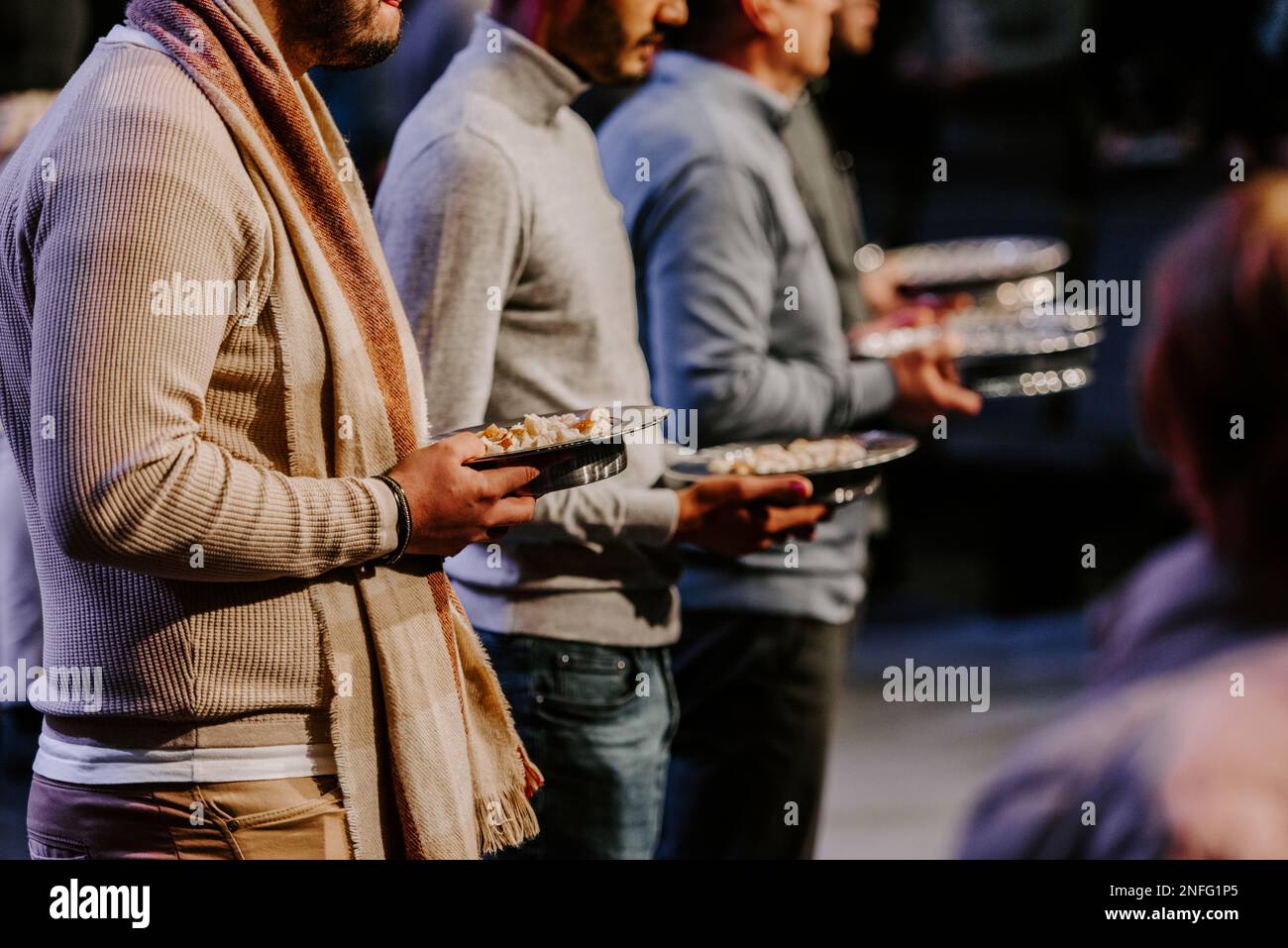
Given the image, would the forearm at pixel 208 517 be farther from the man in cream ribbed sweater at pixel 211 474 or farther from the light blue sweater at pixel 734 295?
the light blue sweater at pixel 734 295

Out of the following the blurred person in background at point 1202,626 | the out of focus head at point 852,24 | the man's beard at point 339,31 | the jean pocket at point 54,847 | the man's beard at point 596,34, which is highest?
the out of focus head at point 852,24

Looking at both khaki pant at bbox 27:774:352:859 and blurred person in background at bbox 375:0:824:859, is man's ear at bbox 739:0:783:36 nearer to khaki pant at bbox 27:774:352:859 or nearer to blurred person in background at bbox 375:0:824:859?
blurred person in background at bbox 375:0:824:859

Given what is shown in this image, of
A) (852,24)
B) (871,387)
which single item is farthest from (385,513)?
(852,24)

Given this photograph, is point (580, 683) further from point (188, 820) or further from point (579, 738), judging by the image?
point (188, 820)

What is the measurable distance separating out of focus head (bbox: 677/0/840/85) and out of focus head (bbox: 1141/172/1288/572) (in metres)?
1.31

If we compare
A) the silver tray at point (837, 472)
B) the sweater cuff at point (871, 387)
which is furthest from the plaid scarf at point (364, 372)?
the sweater cuff at point (871, 387)

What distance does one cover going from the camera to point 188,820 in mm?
1270

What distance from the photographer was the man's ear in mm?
2188

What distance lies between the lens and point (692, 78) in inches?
84.8

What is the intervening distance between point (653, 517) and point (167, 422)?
68 cm

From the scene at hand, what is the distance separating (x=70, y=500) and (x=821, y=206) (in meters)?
1.71

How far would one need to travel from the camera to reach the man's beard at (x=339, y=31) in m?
1.34

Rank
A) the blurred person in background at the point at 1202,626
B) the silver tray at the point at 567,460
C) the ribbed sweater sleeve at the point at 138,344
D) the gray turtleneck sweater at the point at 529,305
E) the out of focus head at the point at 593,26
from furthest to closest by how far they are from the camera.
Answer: the out of focus head at the point at 593,26, the gray turtleneck sweater at the point at 529,305, the silver tray at the point at 567,460, the ribbed sweater sleeve at the point at 138,344, the blurred person in background at the point at 1202,626

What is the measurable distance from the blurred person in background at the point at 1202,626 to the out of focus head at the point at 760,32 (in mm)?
1290
